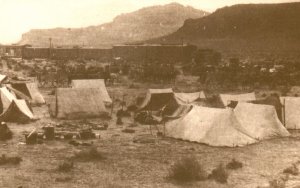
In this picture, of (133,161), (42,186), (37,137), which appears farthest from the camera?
(37,137)

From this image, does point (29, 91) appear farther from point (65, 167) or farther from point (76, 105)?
point (65, 167)

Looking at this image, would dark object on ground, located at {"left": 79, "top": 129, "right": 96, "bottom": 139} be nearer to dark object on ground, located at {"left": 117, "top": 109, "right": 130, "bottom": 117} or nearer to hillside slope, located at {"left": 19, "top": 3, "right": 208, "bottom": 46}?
dark object on ground, located at {"left": 117, "top": 109, "right": 130, "bottom": 117}

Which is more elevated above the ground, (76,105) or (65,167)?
(76,105)

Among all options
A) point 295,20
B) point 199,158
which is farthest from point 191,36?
point 199,158

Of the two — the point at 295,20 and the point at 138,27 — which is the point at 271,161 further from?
the point at 138,27

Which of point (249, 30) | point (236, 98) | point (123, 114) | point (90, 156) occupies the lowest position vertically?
point (123, 114)

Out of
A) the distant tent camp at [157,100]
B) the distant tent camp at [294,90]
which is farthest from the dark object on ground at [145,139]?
the distant tent camp at [294,90]

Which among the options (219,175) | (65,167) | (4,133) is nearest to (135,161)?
(65,167)
